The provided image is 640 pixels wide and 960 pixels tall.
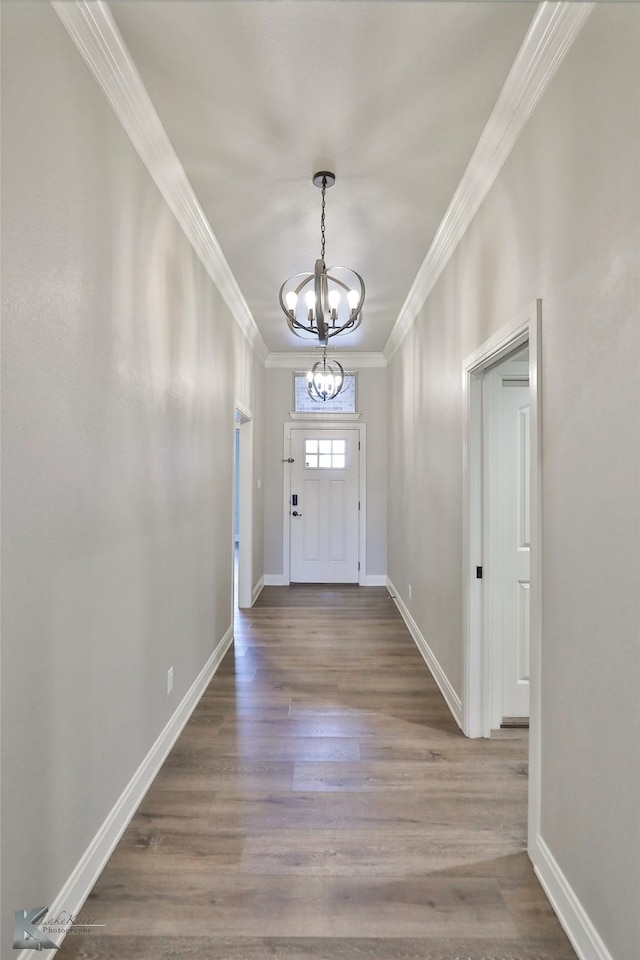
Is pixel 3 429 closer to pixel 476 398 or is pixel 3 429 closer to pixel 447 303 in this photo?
pixel 476 398

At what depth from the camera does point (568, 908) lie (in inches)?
58.6

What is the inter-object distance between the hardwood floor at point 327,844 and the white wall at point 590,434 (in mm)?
328

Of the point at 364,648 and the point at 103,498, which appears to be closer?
the point at 103,498

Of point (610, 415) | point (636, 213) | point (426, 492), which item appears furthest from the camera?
point (426, 492)

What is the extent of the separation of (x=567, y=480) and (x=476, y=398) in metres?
1.15

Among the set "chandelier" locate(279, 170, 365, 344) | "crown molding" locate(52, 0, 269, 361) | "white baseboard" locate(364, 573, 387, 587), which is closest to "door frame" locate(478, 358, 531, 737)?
"chandelier" locate(279, 170, 365, 344)

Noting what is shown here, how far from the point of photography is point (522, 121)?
187 cm

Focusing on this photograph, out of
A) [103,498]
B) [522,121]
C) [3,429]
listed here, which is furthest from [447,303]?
[3,429]

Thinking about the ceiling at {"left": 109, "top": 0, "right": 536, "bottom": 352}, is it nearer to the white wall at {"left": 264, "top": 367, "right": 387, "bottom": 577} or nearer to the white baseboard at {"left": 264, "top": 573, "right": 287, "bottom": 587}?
the white wall at {"left": 264, "top": 367, "right": 387, "bottom": 577}

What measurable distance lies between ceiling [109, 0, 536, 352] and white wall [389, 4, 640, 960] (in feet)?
1.04

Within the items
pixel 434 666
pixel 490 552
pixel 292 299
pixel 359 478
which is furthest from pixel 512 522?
pixel 359 478

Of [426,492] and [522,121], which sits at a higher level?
[522,121]

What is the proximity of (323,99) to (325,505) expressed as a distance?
4.62m

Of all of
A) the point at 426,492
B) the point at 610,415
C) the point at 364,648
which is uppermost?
the point at 610,415
